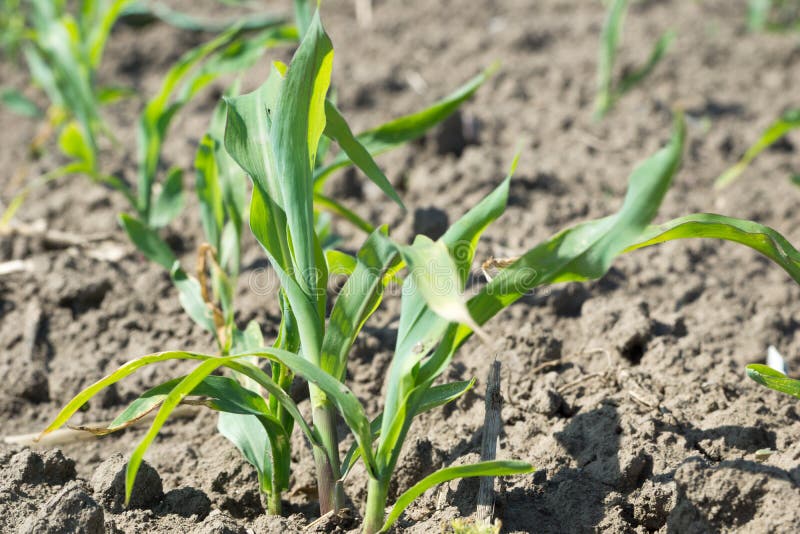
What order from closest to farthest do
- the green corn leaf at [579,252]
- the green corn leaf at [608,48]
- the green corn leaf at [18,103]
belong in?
the green corn leaf at [579,252]
the green corn leaf at [608,48]
the green corn leaf at [18,103]

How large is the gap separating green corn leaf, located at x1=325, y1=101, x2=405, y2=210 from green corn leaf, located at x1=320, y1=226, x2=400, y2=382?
0.13m

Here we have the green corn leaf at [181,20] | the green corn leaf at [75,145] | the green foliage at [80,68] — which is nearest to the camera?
the green corn leaf at [75,145]

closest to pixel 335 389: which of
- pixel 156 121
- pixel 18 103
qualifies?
pixel 156 121

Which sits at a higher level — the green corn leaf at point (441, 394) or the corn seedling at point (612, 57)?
the corn seedling at point (612, 57)

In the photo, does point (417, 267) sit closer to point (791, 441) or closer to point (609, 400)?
point (609, 400)

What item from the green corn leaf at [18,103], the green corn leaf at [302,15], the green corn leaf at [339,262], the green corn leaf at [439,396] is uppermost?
the green corn leaf at [18,103]

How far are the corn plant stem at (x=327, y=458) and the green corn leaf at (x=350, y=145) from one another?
36cm

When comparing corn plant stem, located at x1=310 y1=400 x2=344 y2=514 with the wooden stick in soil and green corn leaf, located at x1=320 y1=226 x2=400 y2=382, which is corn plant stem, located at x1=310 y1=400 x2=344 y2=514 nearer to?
green corn leaf, located at x1=320 y1=226 x2=400 y2=382

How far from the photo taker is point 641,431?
58.6 inches

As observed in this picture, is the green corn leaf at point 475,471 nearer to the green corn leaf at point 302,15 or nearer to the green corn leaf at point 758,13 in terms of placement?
the green corn leaf at point 302,15

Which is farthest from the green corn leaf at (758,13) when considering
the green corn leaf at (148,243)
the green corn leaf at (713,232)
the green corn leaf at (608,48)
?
the green corn leaf at (148,243)

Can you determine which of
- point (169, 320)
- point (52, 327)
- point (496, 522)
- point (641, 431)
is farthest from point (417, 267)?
point (52, 327)

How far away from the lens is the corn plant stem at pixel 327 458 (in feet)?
4.56

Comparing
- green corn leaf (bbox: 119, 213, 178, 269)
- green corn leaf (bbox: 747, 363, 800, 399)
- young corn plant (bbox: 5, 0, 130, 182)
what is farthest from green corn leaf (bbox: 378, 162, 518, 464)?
young corn plant (bbox: 5, 0, 130, 182)
